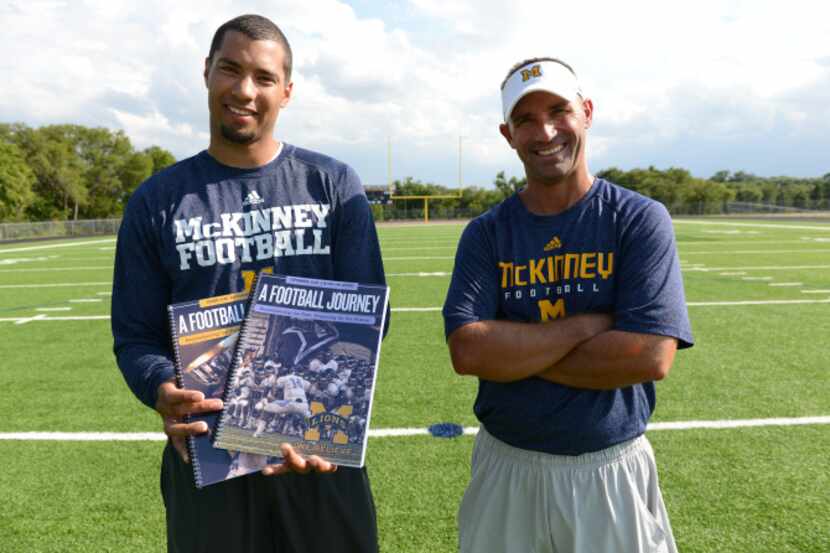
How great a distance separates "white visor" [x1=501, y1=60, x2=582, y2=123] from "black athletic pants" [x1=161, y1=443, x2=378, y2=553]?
48.3 inches

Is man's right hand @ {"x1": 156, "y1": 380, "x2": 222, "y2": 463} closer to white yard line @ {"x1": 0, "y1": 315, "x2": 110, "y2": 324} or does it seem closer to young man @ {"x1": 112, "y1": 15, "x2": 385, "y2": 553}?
young man @ {"x1": 112, "y1": 15, "x2": 385, "y2": 553}

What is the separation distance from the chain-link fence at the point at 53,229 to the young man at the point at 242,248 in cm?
3769

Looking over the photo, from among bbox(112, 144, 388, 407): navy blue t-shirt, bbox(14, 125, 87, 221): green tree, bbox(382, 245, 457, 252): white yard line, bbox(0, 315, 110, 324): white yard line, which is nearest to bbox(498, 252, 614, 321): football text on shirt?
bbox(112, 144, 388, 407): navy blue t-shirt

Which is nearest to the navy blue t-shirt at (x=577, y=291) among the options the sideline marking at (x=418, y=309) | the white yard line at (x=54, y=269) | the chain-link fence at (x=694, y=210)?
the sideline marking at (x=418, y=309)

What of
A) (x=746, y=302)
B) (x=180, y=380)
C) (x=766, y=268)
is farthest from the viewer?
(x=766, y=268)

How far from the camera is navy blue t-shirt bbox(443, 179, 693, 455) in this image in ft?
5.43

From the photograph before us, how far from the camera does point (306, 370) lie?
1450 millimetres

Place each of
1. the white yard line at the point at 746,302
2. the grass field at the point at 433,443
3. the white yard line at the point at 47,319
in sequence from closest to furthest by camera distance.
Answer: the grass field at the point at 433,443 → the white yard line at the point at 47,319 → the white yard line at the point at 746,302

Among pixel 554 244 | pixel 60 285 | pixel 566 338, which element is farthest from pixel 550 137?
pixel 60 285

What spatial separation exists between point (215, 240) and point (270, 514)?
2.64ft

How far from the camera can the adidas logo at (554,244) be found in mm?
1722

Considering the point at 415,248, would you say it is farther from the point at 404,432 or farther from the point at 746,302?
the point at 404,432

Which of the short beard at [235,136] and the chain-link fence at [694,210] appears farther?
the chain-link fence at [694,210]

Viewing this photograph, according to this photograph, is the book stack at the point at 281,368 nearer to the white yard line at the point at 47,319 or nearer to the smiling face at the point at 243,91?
the smiling face at the point at 243,91
